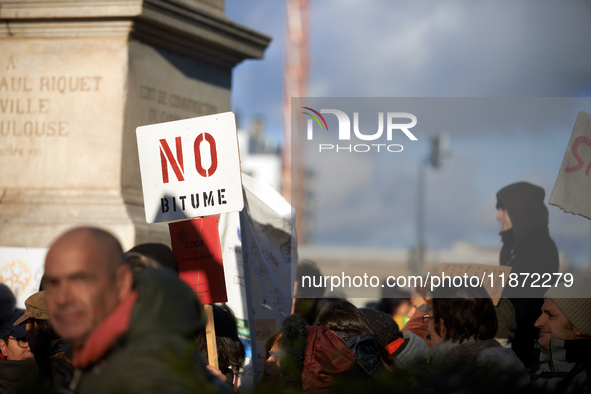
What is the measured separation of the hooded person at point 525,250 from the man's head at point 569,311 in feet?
3.73

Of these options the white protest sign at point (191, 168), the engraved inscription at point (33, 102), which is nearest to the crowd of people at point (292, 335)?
the white protest sign at point (191, 168)

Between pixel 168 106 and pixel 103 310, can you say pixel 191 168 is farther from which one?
pixel 103 310

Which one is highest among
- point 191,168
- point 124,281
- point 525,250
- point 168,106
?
point 168,106

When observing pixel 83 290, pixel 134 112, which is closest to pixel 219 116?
pixel 134 112

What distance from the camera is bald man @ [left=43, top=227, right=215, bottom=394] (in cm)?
188

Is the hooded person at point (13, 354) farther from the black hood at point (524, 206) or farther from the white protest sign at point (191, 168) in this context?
the black hood at point (524, 206)

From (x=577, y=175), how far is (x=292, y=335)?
2.51 metres

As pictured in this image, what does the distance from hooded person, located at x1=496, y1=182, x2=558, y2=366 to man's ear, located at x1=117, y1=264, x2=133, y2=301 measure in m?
3.73

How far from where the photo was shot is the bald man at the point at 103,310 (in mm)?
1884

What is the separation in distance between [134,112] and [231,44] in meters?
1.24

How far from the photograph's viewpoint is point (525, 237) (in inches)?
218

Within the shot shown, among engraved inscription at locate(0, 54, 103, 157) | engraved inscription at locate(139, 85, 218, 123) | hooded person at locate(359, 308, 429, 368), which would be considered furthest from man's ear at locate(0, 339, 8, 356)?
engraved inscription at locate(139, 85, 218, 123)

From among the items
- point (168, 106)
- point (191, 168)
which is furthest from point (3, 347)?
point (168, 106)

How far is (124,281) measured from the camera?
1994 millimetres
